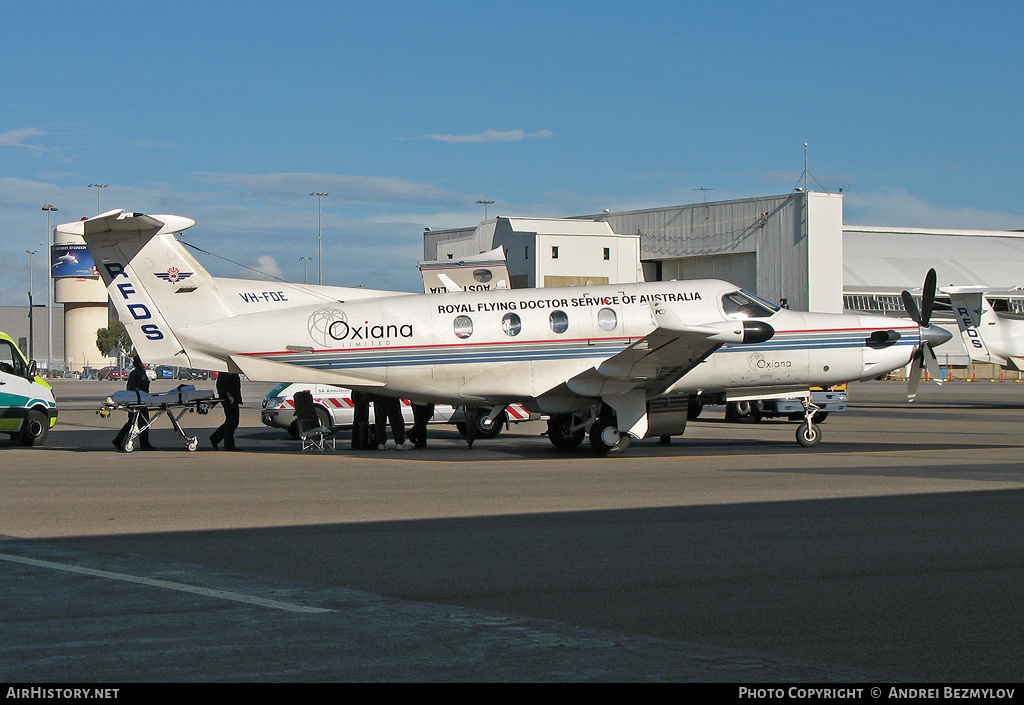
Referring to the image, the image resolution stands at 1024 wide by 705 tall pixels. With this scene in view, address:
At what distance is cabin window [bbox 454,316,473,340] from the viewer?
19516mm

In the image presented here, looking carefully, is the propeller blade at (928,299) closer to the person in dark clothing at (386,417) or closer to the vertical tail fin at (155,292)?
the person in dark clothing at (386,417)

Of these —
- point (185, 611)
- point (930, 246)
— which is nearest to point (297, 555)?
point (185, 611)

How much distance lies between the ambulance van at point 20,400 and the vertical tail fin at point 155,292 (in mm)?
4206

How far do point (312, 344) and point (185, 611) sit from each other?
42.0 feet

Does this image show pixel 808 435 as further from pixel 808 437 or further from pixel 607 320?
pixel 607 320

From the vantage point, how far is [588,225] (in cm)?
7200

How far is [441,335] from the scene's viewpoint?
19.4 meters

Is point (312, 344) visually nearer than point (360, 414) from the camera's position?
Yes

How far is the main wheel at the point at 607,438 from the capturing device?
19453mm

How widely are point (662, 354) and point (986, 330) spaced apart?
25226 mm

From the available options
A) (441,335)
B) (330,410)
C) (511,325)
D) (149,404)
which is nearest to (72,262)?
(330,410)

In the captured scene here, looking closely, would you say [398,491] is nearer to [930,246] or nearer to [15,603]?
[15,603]

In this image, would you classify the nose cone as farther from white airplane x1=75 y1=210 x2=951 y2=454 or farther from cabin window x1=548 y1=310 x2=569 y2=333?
cabin window x1=548 y1=310 x2=569 y2=333

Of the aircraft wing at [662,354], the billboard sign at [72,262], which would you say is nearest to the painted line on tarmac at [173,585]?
the aircraft wing at [662,354]
